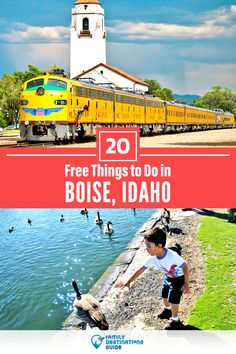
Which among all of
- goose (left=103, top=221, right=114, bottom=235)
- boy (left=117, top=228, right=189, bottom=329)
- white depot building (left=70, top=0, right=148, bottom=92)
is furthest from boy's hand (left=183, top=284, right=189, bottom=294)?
white depot building (left=70, top=0, right=148, bottom=92)

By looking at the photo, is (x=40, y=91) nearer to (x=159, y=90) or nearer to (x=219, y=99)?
(x=159, y=90)

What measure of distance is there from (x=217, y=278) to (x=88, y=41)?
1.23 m

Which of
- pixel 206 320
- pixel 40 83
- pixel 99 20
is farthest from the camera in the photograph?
pixel 40 83

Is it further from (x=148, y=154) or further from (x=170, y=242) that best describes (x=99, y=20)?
(x=170, y=242)

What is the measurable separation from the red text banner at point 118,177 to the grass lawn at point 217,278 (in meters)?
0.20

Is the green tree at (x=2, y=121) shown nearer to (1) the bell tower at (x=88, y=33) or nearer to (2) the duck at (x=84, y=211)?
(1) the bell tower at (x=88, y=33)

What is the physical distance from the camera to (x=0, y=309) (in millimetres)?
3236

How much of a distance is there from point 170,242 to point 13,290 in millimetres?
775

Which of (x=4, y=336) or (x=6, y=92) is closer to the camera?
(x=4, y=336)

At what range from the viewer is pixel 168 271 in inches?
118

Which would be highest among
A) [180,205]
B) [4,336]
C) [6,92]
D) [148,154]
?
[6,92]

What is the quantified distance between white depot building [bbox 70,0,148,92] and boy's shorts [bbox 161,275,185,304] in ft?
3.47

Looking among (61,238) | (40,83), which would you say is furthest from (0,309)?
(40,83)

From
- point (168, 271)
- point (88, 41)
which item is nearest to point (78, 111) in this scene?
point (88, 41)
